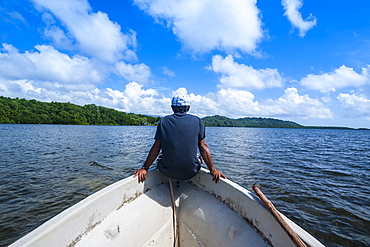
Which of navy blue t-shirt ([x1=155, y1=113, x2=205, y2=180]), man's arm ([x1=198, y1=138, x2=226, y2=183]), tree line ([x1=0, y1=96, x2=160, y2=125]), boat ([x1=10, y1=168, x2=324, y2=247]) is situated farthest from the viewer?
tree line ([x1=0, y1=96, x2=160, y2=125])

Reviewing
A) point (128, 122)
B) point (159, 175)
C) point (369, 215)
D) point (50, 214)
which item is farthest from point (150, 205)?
point (128, 122)

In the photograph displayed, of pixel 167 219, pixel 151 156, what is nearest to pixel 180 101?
pixel 151 156

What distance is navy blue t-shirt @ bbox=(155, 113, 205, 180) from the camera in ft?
11.6

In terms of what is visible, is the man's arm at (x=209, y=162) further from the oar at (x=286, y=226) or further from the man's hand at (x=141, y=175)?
the man's hand at (x=141, y=175)

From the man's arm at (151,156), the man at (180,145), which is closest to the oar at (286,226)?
the man at (180,145)

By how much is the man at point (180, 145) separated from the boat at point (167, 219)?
1.35 feet

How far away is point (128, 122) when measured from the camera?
184875 millimetres

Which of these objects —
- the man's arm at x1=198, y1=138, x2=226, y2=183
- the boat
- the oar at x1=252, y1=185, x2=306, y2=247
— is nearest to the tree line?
the boat

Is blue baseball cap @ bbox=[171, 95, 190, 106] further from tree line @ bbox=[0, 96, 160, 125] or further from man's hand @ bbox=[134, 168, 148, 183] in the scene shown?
tree line @ bbox=[0, 96, 160, 125]

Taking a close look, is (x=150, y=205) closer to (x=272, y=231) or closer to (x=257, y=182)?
(x=272, y=231)

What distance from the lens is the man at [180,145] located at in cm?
355

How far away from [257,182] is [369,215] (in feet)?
13.8

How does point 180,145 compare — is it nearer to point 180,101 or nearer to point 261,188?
point 180,101

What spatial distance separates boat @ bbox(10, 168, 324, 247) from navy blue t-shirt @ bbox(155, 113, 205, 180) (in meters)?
0.65
